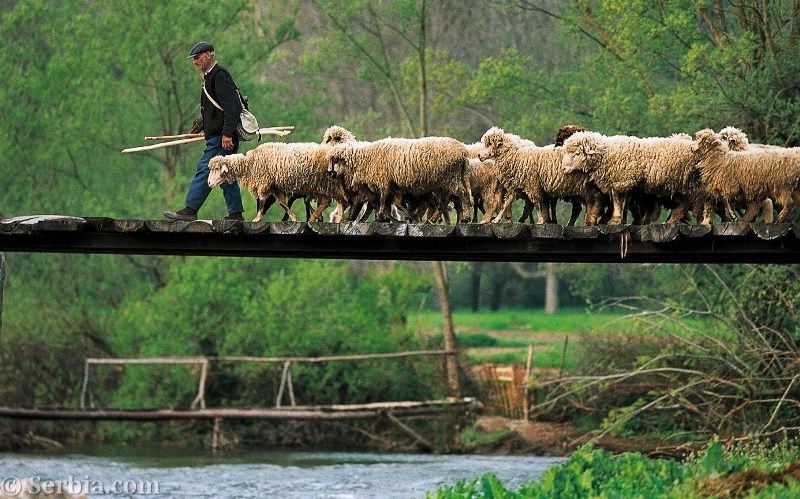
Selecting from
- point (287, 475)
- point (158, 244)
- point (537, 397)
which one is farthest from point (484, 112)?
point (158, 244)

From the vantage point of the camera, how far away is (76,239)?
15047 mm

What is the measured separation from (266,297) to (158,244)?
16.2 m

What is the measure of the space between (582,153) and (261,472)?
451 inches

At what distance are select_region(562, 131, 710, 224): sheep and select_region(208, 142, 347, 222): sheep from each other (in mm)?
2702

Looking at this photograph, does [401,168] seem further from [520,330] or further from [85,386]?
[520,330]

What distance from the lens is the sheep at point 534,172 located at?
15.6 m

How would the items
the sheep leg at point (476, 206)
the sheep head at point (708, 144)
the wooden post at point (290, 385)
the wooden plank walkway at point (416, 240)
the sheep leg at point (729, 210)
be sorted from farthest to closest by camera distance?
the wooden post at point (290, 385) < the sheep leg at point (476, 206) < the sheep head at point (708, 144) < the sheep leg at point (729, 210) < the wooden plank walkway at point (416, 240)

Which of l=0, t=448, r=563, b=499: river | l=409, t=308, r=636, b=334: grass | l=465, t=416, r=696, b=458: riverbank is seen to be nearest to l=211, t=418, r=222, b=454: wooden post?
l=0, t=448, r=563, b=499: river

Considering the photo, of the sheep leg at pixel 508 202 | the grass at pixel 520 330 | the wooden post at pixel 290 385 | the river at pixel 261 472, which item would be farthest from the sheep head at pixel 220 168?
the grass at pixel 520 330

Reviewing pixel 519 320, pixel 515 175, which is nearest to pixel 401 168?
pixel 515 175

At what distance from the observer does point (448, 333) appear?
106 ft

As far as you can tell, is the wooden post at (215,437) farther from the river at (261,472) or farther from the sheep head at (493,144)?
the sheep head at (493,144)

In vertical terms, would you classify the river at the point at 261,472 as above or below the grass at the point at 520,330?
below

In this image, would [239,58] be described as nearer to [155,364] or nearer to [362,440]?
[155,364]
